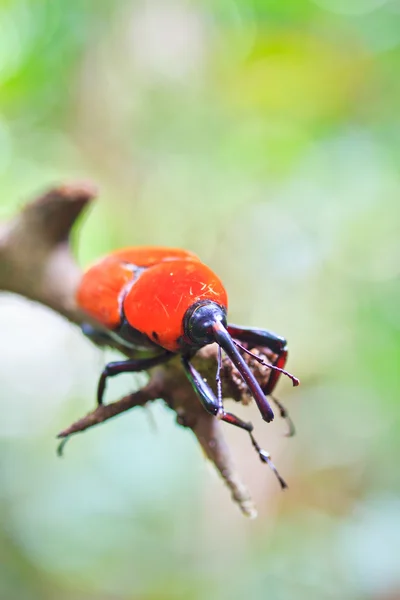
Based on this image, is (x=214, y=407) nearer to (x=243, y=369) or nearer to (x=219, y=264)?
(x=243, y=369)

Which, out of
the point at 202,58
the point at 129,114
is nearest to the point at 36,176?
the point at 129,114

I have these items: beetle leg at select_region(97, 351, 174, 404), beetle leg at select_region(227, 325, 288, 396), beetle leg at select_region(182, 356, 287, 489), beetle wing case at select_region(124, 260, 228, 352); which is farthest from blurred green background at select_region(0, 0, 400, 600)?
beetle leg at select_region(182, 356, 287, 489)

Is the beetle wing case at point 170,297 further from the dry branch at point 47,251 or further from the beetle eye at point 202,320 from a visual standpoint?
the dry branch at point 47,251

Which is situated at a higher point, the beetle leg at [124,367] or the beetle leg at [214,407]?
the beetle leg at [214,407]

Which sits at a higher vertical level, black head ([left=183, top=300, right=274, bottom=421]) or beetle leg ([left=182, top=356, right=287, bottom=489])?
black head ([left=183, top=300, right=274, bottom=421])

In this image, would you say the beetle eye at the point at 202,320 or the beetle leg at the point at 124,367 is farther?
the beetle leg at the point at 124,367

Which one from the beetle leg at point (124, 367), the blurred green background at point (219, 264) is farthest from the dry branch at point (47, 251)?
the blurred green background at point (219, 264)

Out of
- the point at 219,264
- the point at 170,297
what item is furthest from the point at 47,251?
the point at 219,264

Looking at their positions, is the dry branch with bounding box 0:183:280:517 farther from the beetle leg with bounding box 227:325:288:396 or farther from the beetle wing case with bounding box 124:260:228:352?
the beetle leg with bounding box 227:325:288:396
